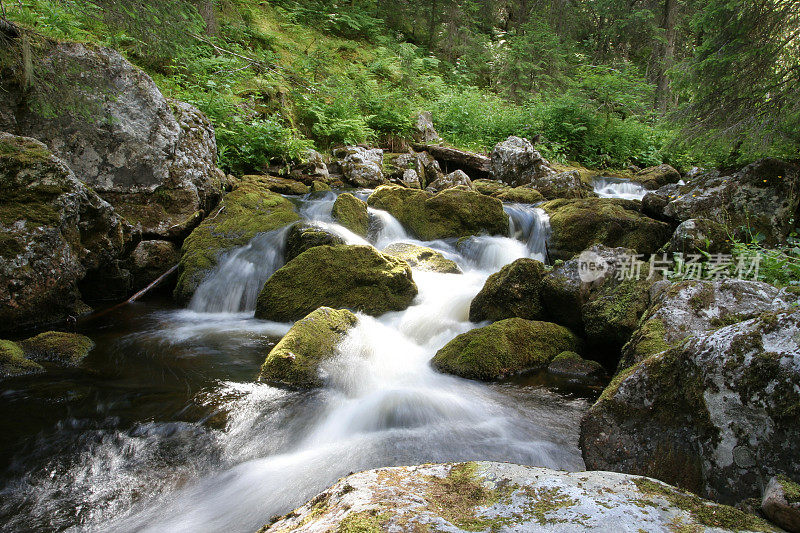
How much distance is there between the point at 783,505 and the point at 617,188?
13943 millimetres

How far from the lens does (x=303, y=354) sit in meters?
4.54

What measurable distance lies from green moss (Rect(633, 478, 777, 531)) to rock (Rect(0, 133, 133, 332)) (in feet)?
22.4

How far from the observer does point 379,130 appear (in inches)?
604

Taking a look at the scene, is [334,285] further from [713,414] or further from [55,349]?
[713,414]

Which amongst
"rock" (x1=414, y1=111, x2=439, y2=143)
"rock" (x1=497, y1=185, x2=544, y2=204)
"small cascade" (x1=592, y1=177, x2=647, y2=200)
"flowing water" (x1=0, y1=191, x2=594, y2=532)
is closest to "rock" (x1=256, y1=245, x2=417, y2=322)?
"flowing water" (x1=0, y1=191, x2=594, y2=532)

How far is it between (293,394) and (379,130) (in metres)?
12.9

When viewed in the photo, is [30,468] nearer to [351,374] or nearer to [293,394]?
[293,394]

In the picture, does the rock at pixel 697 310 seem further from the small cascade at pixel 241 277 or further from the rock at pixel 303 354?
the small cascade at pixel 241 277

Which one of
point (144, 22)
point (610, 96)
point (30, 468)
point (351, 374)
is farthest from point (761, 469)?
point (610, 96)

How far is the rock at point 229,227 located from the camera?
7.20 m

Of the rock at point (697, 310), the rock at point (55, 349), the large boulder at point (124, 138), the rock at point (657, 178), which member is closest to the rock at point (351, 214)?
the large boulder at point (124, 138)

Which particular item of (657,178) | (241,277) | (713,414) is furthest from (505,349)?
Result: (657,178)

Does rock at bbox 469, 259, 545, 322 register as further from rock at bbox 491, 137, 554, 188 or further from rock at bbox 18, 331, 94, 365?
rock at bbox 491, 137, 554, 188

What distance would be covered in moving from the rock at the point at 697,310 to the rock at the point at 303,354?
10.3ft
